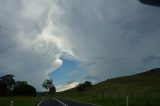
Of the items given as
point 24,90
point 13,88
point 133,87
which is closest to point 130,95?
point 133,87

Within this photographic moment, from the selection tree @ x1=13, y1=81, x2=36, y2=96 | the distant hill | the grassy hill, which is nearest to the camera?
the grassy hill

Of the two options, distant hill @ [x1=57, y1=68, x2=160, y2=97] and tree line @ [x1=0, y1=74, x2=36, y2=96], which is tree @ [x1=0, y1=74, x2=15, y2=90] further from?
distant hill @ [x1=57, y1=68, x2=160, y2=97]

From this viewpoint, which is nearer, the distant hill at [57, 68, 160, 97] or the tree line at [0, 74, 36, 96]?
the distant hill at [57, 68, 160, 97]


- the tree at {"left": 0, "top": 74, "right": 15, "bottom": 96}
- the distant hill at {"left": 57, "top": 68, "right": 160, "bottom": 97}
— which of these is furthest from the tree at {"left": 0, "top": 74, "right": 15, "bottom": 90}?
the distant hill at {"left": 57, "top": 68, "right": 160, "bottom": 97}

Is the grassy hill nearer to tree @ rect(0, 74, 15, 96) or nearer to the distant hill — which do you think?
the distant hill

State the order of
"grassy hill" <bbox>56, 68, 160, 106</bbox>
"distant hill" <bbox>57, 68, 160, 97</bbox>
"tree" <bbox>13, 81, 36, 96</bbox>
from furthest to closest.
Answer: "tree" <bbox>13, 81, 36, 96</bbox>, "distant hill" <bbox>57, 68, 160, 97</bbox>, "grassy hill" <bbox>56, 68, 160, 106</bbox>

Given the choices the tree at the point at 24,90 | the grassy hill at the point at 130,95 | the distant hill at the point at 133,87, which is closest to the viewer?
the grassy hill at the point at 130,95

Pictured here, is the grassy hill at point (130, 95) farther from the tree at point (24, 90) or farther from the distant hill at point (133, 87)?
the tree at point (24, 90)

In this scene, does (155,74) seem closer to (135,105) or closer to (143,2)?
(135,105)

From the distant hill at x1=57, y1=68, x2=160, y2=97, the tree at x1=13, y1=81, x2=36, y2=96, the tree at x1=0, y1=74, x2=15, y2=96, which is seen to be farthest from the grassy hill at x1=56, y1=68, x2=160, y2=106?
the tree at x1=0, y1=74, x2=15, y2=96

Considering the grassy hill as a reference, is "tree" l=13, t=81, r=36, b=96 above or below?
above

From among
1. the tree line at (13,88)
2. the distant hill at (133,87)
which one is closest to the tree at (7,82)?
the tree line at (13,88)

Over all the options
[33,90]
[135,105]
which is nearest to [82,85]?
[33,90]

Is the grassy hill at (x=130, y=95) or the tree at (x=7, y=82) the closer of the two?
the grassy hill at (x=130, y=95)
